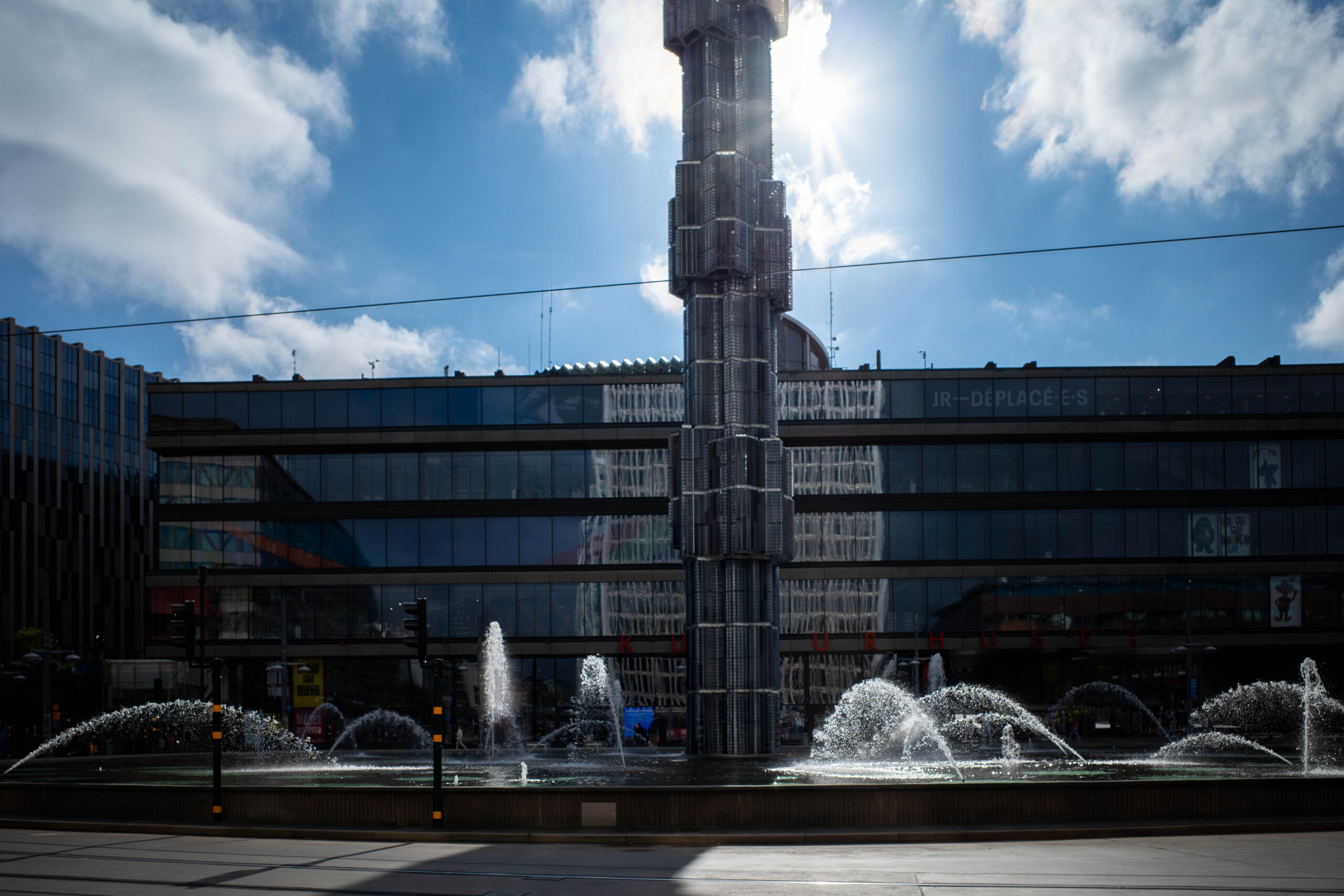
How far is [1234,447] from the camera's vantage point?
59.2 metres

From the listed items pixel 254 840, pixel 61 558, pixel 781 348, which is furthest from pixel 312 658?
pixel 61 558

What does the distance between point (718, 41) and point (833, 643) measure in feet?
97.8

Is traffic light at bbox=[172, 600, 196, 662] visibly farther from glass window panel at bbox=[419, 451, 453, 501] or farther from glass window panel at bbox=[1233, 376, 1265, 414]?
glass window panel at bbox=[1233, 376, 1265, 414]

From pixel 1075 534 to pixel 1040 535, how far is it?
5.72 ft

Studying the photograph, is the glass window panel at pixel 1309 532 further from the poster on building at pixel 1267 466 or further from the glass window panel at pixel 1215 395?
the glass window panel at pixel 1215 395

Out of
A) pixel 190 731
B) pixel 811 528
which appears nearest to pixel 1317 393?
pixel 811 528

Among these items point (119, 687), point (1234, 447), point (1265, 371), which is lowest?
point (119, 687)

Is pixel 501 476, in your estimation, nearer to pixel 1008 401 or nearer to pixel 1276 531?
pixel 1008 401

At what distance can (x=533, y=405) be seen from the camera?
58719 millimetres

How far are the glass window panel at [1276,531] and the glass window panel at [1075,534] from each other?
8.44 m

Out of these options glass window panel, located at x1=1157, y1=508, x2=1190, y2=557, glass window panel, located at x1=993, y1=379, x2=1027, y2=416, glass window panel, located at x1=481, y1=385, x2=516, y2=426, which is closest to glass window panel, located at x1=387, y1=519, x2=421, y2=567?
Answer: glass window panel, located at x1=481, y1=385, x2=516, y2=426

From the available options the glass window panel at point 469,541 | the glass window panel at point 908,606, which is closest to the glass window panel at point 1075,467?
the glass window panel at point 908,606

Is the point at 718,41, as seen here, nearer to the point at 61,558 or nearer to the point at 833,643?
the point at 833,643

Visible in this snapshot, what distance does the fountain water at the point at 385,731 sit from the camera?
5675cm
